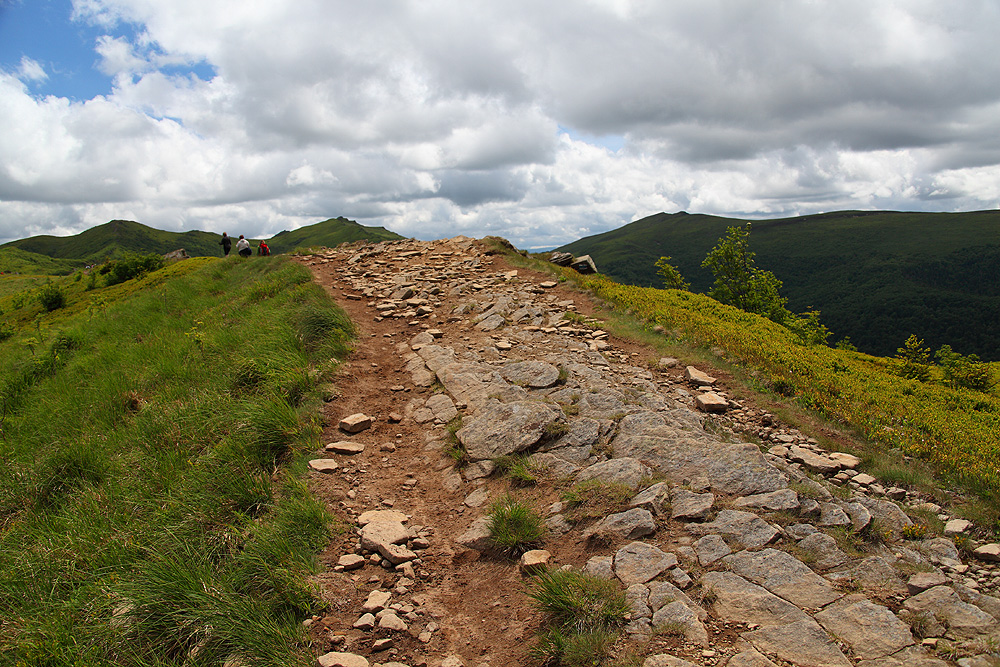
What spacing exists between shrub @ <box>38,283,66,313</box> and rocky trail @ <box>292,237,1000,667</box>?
37.8 m

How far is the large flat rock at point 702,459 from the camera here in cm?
595

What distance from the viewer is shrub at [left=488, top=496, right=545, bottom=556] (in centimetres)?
546

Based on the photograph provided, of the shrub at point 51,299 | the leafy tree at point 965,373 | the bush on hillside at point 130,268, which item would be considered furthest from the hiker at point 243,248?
the leafy tree at point 965,373

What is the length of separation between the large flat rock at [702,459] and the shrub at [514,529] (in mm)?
1868

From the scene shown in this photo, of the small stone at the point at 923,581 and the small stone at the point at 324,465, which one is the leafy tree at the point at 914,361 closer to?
the small stone at the point at 923,581

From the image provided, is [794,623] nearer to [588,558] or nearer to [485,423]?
[588,558]

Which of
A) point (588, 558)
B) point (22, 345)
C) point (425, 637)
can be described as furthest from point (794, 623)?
point (22, 345)

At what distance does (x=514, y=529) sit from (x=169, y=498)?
13.7 feet

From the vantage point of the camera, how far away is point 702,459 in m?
6.42

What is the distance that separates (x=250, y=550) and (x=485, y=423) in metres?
3.73

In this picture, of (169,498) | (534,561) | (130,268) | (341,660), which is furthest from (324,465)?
(130,268)

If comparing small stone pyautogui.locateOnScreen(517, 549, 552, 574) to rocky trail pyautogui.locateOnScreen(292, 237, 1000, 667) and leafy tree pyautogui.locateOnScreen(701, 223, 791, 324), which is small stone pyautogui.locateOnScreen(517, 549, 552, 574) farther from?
leafy tree pyautogui.locateOnScreen(701, 223, 791, 324)

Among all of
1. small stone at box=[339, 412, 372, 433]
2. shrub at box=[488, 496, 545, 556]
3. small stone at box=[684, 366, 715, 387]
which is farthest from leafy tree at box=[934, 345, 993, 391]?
small stone at box=[339, 412, 372, 433]

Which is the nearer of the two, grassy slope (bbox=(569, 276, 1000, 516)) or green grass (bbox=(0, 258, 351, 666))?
green grass (bbox=(0, 258, 351, 666))
